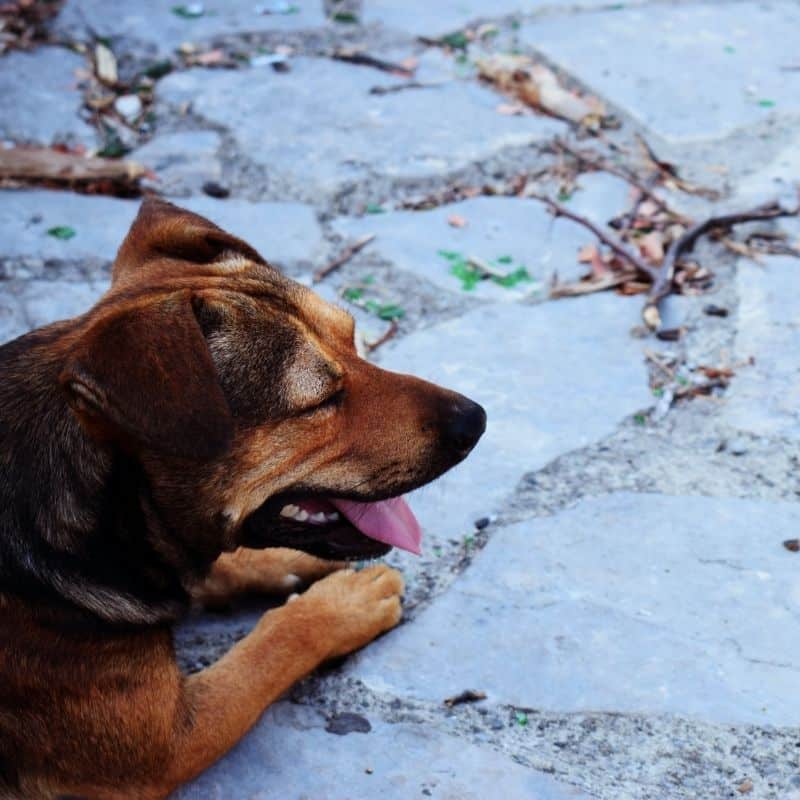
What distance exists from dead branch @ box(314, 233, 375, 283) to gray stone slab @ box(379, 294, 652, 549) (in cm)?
48

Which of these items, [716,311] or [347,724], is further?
[716,311]

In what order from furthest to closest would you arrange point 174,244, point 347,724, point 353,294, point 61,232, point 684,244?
point 61,232 → point 684,244 → point 353,294 → point 174,244 → point 347,724

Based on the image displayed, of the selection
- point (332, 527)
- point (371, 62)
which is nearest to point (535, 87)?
point (371, 62)

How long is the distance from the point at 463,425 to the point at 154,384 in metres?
0.82

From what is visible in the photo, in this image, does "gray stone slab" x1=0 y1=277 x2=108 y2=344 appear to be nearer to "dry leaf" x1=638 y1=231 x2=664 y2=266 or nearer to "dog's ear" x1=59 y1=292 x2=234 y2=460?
"dog's ear" x1=59 y1=292 x2=234 y2=460

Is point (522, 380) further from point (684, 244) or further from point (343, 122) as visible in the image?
point (343, 122)

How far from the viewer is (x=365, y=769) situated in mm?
2969

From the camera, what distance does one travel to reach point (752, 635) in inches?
126

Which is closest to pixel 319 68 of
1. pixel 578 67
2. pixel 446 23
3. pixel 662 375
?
pixel 446 23

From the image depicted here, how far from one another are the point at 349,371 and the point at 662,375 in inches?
57.1

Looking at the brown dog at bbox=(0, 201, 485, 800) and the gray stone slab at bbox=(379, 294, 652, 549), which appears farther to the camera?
the gray stone slab at bbox=(379, 294, 652, 549)

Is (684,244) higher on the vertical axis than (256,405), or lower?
lower

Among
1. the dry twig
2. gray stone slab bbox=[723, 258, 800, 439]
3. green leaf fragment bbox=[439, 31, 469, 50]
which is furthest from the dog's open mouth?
green leaf fragment bbox=[439, 31, 469, 50]

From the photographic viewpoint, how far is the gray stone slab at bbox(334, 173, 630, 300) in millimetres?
4633
